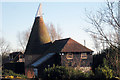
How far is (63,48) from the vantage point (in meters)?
30.3

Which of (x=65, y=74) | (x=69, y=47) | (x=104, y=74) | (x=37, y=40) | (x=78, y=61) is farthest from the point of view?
(x=37, y=40)

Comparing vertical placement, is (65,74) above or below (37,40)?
below

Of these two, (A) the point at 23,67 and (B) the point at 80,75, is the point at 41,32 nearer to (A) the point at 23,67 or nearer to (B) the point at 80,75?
(A) the point at 23,67

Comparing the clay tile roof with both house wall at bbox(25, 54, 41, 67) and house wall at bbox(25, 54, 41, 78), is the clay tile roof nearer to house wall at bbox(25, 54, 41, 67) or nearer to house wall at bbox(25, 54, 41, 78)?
house wall at bbox(25, 54, 41, 67)

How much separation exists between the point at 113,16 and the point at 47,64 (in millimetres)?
19990

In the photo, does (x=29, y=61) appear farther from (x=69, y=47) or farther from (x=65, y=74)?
Answer: (x=65, y=74)

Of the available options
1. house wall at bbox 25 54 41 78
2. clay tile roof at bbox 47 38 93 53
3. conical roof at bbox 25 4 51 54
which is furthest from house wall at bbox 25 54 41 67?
clay tile roof at bbox 47 38 93 53

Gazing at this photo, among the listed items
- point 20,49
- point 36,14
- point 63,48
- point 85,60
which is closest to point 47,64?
point 63,48

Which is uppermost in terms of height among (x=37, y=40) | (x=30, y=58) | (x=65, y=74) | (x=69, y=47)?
(x=37, y=40)

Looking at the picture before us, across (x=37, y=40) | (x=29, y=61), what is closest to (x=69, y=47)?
(x=37, y=40)

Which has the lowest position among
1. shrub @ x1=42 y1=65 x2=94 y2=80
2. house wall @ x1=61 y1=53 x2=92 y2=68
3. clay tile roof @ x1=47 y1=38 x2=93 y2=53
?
shrub @ x1=42 y1=65 x2=94 y2=80

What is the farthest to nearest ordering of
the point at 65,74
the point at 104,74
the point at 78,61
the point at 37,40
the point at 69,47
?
the point at 37,40 < the point at 69,47 < the point at 78,61 < the point at 65,74 < the point at 104,74

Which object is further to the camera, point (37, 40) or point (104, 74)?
point (37, 40)

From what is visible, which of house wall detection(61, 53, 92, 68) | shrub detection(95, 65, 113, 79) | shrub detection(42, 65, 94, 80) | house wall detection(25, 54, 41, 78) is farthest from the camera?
house wall detection(25, 54, 41, 78)
